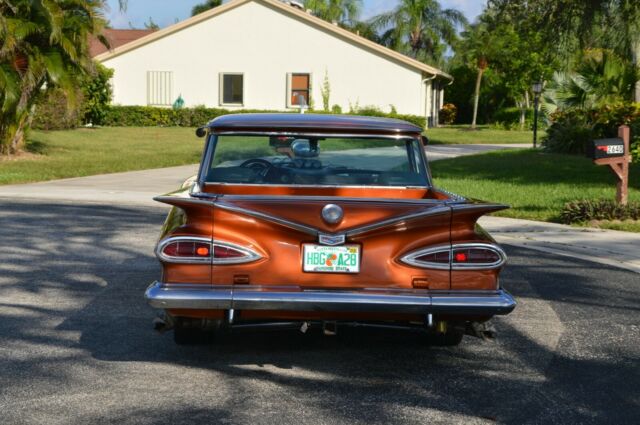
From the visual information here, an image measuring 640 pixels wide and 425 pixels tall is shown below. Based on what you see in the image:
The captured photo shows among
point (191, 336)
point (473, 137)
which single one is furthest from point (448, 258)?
point (473, 137)

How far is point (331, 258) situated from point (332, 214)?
0.26 meters

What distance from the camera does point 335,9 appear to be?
73812mm

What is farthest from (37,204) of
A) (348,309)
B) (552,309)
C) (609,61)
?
(609,61)

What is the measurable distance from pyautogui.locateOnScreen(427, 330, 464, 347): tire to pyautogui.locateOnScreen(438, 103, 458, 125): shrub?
5166 centimetres

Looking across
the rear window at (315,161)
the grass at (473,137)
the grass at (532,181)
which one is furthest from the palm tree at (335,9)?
the rear window at (315,161)

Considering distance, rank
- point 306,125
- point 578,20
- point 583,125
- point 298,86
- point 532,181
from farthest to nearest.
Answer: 1. point 298,86
2. point 583,125
3. point 578,20
4. point 532,181
5. point 306,125

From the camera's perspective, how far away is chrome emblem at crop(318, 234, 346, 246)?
583 centimetres

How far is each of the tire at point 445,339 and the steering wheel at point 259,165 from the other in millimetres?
→ 1604

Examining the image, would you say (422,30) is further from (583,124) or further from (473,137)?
(583,124)

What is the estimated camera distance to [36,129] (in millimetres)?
37594

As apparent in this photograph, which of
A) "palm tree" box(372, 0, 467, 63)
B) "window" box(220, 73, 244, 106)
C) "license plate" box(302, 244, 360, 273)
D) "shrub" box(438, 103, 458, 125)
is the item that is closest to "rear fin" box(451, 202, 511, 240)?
"license plate" box(302, 244, 360, 273)

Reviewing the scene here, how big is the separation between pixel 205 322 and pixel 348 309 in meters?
0.87

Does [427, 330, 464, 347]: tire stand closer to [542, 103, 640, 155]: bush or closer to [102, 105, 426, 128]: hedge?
[542, 103, 640, 155]: bush

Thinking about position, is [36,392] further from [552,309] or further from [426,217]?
[552,309]
